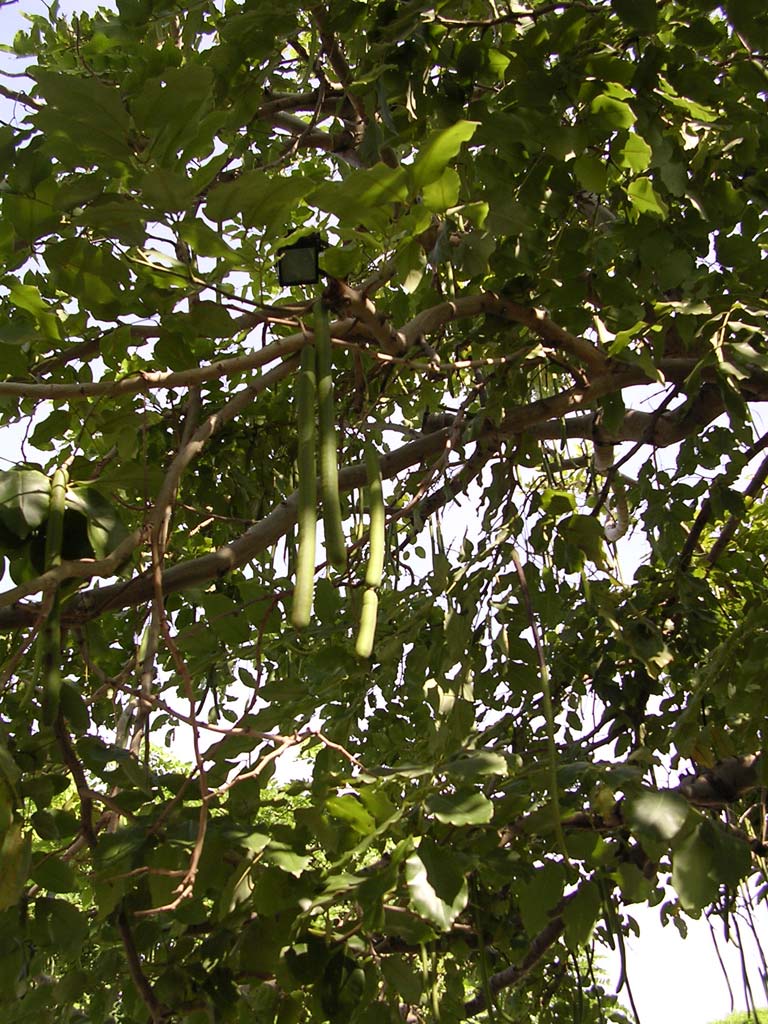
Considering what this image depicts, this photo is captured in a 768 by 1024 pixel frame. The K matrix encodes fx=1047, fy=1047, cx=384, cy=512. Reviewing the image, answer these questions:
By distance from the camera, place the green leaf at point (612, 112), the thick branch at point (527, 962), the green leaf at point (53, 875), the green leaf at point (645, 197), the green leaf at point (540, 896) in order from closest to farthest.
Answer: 1. the green leaf at point (540, 896)
2. the green leaf at point (53, 875)
3. the green leaf at point (612, 112)
4. the green leaf at point (645, 197)
5. the thick branch at point (527, 962)

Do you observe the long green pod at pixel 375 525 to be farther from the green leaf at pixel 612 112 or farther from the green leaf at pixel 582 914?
the green leaf at pixel 612 112

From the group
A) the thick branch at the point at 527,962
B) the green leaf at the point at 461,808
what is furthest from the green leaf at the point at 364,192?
the thick branch at the point at 527,962

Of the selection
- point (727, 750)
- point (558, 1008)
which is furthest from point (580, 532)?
point (558, 1008)

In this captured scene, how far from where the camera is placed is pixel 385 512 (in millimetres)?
1658

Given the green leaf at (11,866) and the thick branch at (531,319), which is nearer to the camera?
the green leaf at (11,866)

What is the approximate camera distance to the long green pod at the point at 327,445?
105 centimetres

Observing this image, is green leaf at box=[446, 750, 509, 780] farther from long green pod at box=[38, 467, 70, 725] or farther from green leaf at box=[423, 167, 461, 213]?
green leaf at box=[423, 167, 461, 213]

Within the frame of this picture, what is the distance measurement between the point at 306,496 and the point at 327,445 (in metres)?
0.07

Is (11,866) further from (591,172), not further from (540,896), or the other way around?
(591,172)

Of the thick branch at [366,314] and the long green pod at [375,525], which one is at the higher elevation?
the thick branch at [366,314]

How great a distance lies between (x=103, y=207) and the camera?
111 cm

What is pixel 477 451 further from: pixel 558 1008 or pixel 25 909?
pixel 558 1008

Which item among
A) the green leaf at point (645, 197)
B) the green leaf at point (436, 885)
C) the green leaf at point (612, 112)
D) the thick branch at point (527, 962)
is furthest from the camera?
the thick branch at point (527, 962)

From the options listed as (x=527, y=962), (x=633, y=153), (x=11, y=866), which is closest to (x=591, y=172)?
(x=633, y=153)
